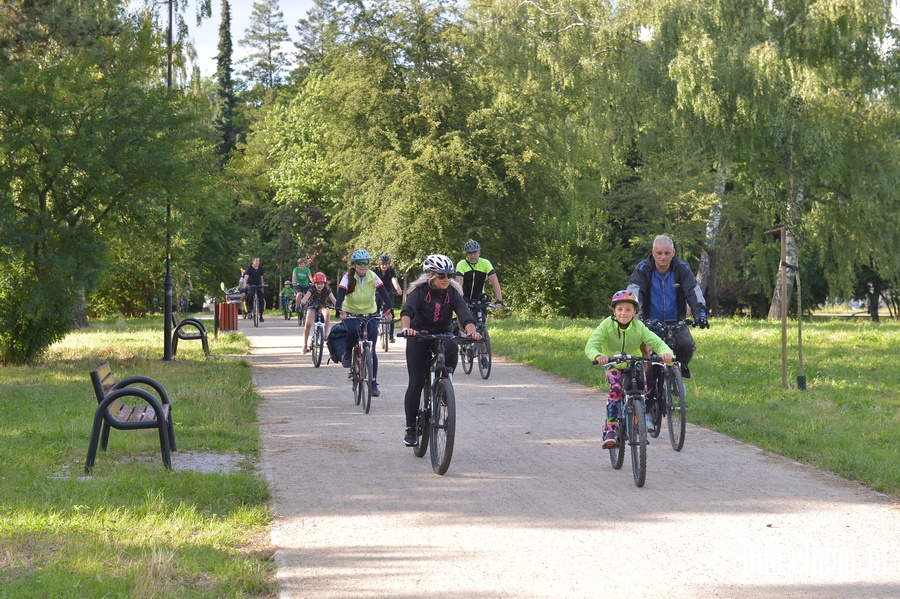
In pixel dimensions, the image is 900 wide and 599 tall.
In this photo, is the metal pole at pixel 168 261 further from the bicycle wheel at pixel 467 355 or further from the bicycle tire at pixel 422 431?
the bicycle tire at pixel 422 431

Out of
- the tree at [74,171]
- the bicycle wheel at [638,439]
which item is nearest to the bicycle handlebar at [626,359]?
the bicycle wheel at [638,439]

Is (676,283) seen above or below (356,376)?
above

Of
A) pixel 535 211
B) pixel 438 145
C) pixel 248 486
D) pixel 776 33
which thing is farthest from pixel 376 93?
pixel 248 486

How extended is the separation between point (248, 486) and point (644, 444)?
2.82m

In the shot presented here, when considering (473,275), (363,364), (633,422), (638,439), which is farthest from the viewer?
(473,275)

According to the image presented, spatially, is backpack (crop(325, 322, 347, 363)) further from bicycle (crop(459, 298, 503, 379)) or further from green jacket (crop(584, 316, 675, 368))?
green jacket (crop(584, 316, 675, 368))

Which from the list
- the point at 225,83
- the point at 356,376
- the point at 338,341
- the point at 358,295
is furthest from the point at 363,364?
the point at 225,83

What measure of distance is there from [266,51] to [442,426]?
2857 inches

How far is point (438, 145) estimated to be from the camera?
33.6 metres

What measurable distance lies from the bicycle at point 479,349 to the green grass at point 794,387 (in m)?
1.25

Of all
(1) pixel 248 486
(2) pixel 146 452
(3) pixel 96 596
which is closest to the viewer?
(3) pixel 96 596

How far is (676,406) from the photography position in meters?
10.0

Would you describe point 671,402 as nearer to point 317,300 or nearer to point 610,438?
point 610,438

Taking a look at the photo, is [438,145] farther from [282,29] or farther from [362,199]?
[282,29]
